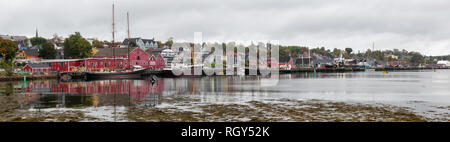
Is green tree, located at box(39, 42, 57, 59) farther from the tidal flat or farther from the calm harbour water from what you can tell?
the tidal flat

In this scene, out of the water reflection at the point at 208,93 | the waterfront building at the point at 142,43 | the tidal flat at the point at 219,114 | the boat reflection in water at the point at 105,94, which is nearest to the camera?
the tidal flat at the point at 219,114

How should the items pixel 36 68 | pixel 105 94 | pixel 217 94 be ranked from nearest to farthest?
pixel 105 94
pixel 217 94
pixel 36 68

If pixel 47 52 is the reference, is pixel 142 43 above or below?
above

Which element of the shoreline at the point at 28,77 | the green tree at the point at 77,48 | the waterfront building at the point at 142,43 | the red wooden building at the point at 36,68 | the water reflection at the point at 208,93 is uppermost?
the waterfront building at the point at 142,43

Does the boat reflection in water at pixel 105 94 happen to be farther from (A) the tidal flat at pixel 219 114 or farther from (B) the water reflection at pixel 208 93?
(A) the tidal flat at pixel 219 114

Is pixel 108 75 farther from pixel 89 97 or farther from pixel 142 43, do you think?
pixel 142 43

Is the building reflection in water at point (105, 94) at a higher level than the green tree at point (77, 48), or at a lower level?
lower

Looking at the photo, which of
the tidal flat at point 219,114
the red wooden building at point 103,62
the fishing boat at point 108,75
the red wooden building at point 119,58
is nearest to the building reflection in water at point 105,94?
Result: the tidal flat at point 219,114

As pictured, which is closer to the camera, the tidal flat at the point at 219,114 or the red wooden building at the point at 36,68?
the tidal flat at the point at 219,114

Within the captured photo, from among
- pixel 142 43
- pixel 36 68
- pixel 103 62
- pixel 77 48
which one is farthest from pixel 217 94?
pixel 142 43

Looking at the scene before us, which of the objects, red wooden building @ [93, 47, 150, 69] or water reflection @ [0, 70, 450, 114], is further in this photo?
red wooden building @ [93, 47, 150, 69]

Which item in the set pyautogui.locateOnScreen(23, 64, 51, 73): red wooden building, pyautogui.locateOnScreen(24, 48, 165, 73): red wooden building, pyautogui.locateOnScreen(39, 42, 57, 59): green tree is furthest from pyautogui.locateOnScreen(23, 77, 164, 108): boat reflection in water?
pyautogui.locateOnScreen(39, 42, 57, 59): green tree
